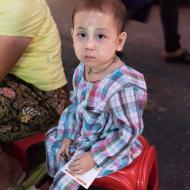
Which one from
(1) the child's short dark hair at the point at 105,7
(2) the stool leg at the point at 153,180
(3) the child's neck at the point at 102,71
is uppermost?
(1) the child's short dark hair at the point at 105,7

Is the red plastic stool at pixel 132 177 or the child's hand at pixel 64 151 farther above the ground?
the child's hand at pixel 64 151

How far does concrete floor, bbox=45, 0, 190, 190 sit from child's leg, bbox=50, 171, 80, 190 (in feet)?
1.81

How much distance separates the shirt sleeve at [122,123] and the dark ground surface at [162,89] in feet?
1.84

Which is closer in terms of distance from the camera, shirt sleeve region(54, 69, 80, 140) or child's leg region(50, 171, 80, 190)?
child's leg region(50, 171, 80, 190)

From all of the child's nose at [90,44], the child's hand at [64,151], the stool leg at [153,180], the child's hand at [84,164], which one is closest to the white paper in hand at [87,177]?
the child's hand at [84,164]

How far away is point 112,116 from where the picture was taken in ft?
4.49

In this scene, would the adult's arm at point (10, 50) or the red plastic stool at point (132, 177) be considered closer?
the red plastic stool at point (132, 177)

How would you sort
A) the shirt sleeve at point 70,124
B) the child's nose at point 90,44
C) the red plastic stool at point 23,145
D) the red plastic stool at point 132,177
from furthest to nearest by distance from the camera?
the red plastic stool at point 23,145 → the shirt sleeve at point 70,124 → the red plastic stool at point 132,177 → the child's nose at point 90,44

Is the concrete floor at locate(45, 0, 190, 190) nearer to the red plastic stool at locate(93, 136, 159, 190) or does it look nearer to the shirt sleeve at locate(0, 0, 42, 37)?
the red plastic stool at locate(93, 136, 159, 190)

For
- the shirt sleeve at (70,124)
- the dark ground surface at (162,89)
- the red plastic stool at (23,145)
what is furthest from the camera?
the dark ground surface at (162,89)

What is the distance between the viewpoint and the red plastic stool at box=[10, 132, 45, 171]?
1.76m

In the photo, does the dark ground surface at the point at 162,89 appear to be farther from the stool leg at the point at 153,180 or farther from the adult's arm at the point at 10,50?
the adult's arm at the point at 10,50

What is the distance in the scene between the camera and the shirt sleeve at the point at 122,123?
1325 mm

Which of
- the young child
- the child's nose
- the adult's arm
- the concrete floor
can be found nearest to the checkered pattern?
the young child
